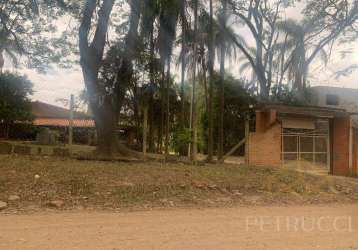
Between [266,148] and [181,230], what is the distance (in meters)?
12.5

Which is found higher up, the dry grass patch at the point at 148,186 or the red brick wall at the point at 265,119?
the red brick wall at the point at 265,119

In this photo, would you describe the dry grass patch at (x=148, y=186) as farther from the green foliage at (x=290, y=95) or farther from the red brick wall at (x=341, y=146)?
the green foliage at (x=290, y=95)

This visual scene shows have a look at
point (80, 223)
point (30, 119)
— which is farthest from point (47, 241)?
point (30, 119)

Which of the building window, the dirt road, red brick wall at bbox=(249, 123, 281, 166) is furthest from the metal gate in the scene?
the building window

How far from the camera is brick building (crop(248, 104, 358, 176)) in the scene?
1936cm

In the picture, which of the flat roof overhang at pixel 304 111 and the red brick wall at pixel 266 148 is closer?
the red brick wall at pixel 266 148

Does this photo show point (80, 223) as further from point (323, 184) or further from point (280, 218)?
point (323, 184)

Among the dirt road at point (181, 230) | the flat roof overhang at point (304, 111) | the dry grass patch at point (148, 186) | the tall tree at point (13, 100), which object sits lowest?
the dirt road at point (181, 230)

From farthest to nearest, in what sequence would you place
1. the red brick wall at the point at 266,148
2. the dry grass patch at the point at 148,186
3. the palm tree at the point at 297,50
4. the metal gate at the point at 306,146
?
the palm tree at the point at 297,50, the metal gate at the point at 306,146, the red brick wall at the point at 266,148, the dry grass patch at the point at 148,186

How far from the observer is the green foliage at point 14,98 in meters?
33.5

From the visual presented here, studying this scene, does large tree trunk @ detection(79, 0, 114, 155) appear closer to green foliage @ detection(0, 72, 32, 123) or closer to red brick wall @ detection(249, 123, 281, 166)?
red brick wall @ detection(249, 123, 281, 166)

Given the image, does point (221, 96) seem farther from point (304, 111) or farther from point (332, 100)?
point (332, 100)

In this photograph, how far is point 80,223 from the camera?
7.69 meters

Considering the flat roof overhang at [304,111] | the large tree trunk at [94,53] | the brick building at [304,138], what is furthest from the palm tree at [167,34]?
the flat roof overhang at [304,111]
